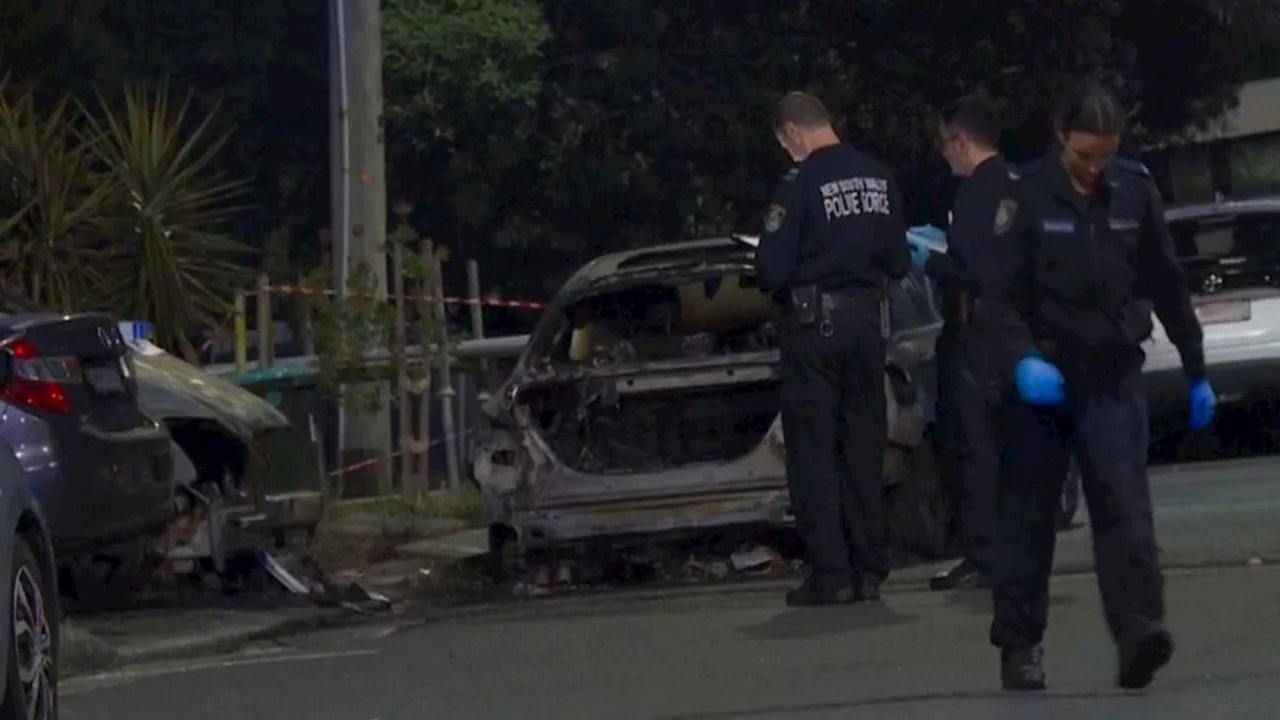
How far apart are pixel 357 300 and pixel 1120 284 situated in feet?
27.8

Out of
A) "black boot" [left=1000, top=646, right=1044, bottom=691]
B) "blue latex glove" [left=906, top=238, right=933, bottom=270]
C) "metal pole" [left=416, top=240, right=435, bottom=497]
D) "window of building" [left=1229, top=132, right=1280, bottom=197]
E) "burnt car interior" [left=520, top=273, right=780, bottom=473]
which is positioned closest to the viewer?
"black boot" [left=1000, top=646, right=1044, bottom=691]

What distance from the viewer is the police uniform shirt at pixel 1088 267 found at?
758cm

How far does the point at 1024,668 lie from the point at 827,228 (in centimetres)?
287

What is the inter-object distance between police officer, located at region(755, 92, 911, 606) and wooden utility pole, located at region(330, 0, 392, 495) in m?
5.71

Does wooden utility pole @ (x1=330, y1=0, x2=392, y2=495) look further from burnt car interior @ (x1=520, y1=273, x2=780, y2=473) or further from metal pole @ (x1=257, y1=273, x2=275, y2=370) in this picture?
burnt car interior @ (x1=520, y1=273, x2=780, y2=473)

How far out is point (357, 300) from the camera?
15.6m

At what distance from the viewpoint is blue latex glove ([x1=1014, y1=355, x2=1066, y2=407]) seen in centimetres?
741

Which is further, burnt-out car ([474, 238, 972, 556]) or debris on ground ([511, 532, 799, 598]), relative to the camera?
debris on ground ([511, 532, 799, 598])

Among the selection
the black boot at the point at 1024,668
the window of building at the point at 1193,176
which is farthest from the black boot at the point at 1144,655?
the window of building at the point at 1193,176

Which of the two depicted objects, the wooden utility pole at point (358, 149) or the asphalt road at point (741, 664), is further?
the wooden utility pole at point (358, 149)

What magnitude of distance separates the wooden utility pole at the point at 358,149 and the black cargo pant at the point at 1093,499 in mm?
8526

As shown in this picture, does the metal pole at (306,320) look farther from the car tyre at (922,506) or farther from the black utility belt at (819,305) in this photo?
the black utility belt at (819,305)

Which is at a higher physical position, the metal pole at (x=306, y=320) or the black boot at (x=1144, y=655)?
the metal pole at (x=306, y=320)

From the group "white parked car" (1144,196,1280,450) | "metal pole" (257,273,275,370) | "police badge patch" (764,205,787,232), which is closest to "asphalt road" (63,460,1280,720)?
"police badge patch" (764,205,787,232)
